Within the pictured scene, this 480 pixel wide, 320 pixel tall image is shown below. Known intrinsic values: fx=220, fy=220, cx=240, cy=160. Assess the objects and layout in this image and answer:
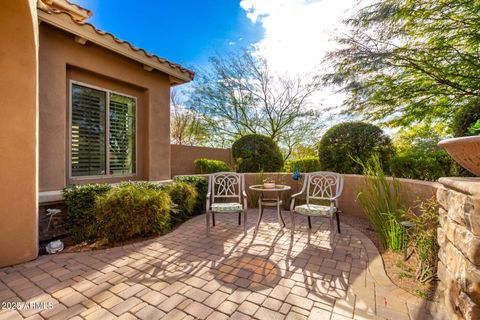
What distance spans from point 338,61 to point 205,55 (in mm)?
6058

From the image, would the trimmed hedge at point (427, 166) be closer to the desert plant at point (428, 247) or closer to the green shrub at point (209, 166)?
the desert plant at point (428, 247)

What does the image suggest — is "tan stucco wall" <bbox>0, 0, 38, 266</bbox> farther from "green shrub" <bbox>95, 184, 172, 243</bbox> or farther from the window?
the window

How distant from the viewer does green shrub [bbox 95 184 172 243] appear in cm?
308

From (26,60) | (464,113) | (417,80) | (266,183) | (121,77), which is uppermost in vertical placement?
(417,80)

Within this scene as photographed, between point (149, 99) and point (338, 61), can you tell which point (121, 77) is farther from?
point (338, 61)

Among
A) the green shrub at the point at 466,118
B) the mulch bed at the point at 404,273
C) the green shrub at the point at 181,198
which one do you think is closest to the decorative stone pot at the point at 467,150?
the mulch bed at the point at 404,273

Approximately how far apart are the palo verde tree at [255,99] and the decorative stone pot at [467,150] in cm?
870

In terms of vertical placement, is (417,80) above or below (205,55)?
below

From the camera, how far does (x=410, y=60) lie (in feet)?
17.4

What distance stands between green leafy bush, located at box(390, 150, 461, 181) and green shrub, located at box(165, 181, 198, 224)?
4091 millimetres

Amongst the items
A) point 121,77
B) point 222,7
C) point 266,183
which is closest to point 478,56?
point 266,183

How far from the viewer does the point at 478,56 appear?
16.0ft

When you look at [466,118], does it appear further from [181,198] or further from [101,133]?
[101,133]

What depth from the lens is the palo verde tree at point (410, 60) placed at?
4.82 metres
